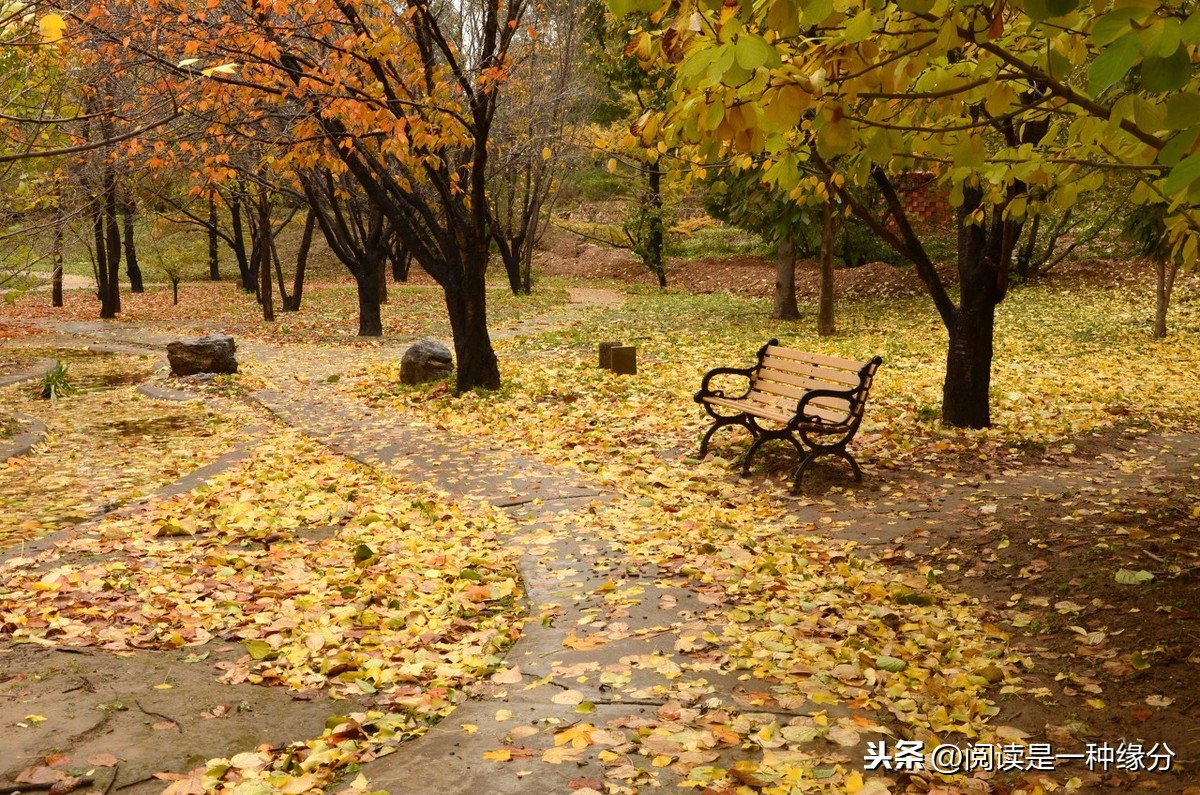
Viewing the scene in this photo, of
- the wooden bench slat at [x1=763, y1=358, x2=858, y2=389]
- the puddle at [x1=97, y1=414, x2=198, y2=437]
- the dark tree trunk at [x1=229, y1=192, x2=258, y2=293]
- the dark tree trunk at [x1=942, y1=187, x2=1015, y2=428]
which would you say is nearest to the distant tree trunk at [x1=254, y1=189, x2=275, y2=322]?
the dark tree trunk at [x1=229, y1=192, x2=258, y2=293]

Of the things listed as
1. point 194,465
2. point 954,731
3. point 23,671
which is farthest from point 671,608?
point 194,465

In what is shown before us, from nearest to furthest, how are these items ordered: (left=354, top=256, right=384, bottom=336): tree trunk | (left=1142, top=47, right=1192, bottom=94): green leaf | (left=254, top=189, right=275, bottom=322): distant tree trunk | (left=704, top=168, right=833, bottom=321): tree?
(left=1142, top=47, right=1192, bottom=94): green leaf
(left=704, top=168, right=833, bottom=321): tree
(left=354, top=256, right=384, bottom=336): tree trunk
(left=254, top=189, right=275, bottom=322): distant tree trunk

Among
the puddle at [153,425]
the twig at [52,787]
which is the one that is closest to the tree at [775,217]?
the puddle at [153,425]

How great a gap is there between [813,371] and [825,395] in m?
0.71

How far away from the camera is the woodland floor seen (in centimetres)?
338

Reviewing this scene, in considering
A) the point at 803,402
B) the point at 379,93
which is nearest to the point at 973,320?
the point at 803,402

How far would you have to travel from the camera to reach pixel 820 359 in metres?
8.03

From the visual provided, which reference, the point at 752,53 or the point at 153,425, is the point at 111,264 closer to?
the point at 153,425

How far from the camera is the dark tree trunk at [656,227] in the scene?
3039 cm

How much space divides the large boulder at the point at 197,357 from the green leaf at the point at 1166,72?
13974 mm

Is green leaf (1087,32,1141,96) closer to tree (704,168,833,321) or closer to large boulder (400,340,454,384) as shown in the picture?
large boulder (400,340,454,384)

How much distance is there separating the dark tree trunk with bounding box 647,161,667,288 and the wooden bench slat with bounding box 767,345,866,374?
21.9 m

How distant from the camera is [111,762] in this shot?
3195 mm

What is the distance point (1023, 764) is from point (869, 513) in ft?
11.2
